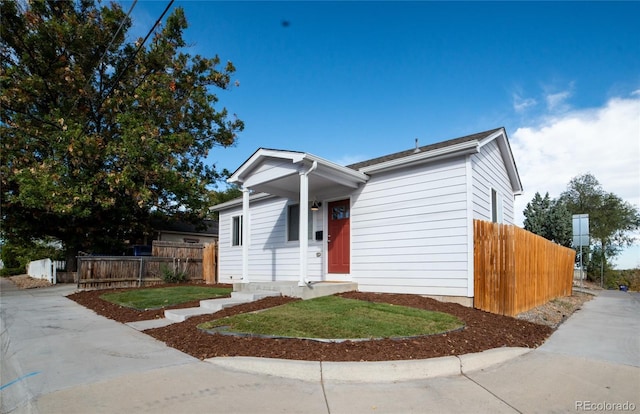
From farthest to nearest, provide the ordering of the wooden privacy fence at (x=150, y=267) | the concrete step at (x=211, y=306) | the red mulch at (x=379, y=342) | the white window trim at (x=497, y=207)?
the wooden privacy fence at (x=150, y=267)
the white window trim at (x=497, y=207)
the concrete step at (x=211, y=306)
the red mulch at (x=379, y=342)

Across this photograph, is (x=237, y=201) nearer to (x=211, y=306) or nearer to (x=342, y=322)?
(x=211, y=306)

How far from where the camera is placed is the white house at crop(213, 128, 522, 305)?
7973 mm

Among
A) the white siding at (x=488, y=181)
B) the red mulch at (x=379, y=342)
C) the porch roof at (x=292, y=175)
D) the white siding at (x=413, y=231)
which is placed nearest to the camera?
the red mulch at (x=379, y=342)

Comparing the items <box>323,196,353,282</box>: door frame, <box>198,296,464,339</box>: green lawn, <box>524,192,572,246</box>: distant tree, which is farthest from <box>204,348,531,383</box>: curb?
<box>524,192,572,246</box>: distant tree

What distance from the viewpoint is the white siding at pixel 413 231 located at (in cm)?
793

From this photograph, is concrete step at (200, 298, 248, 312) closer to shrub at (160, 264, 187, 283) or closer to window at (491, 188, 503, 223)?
window at (491, 188, 503, 223)

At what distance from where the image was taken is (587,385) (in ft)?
13.1

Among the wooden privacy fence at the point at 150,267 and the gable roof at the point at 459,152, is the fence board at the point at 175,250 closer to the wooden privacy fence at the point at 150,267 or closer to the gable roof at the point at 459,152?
the wooden privacy fence at the point at 150,267

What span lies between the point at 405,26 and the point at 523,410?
30.2 feet

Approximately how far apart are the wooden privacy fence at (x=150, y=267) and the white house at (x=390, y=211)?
5.99 meters

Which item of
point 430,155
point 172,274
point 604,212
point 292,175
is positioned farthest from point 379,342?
point 604,212

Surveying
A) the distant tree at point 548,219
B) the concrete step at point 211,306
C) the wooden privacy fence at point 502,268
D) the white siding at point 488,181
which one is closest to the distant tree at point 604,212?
the distant tree at point 548,219

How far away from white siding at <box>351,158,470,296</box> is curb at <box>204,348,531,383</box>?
Result: 3544mm

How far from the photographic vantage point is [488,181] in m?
9.40
